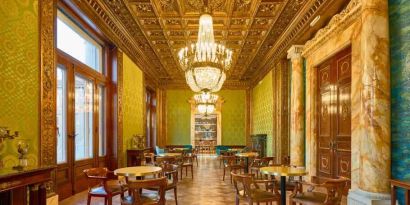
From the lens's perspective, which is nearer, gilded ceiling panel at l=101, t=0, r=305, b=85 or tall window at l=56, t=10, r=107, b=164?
tall window at l=56, t=10, r=107, b=164

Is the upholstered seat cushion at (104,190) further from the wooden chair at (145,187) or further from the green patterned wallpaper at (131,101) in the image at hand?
the green patterned wallpaper at (131,101)

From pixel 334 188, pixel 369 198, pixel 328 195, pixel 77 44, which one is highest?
pixel 77 44

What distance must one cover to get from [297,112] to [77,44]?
5947 mm

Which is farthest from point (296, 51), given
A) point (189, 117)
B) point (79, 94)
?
point (189, 117)

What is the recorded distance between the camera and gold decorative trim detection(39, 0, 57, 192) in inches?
190

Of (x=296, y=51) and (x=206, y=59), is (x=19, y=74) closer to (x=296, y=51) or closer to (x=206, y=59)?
(x=206, y=59)

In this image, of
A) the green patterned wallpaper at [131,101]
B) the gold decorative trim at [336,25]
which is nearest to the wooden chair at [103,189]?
the green patterned wallpaper at [131,101]

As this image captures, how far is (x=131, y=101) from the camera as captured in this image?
10.6 m

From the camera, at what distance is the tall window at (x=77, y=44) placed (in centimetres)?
644

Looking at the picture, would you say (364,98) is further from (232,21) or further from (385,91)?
(232,21)

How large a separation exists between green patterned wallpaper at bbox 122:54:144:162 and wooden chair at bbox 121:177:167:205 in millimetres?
5081

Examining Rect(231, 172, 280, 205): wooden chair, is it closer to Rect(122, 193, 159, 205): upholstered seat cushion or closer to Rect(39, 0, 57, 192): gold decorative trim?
Rect(122, 193, 159, 205): upholstered seat cushion

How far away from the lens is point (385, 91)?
4.72 meters

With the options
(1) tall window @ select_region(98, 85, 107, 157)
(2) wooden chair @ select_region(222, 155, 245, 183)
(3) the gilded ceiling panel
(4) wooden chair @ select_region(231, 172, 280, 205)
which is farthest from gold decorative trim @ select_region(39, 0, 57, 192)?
(2) wooden chair @ select_region(222, 155, 245, 183)
